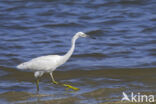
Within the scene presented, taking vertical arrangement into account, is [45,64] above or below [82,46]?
above

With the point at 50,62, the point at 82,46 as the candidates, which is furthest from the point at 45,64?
the point at 82,46

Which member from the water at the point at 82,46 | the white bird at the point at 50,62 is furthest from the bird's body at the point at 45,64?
the water at the point at 82,46

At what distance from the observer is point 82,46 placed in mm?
12141

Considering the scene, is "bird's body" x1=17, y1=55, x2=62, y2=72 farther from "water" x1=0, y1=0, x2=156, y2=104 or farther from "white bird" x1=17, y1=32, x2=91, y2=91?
"water" x1=0, y1=0, x2=156, y2=104

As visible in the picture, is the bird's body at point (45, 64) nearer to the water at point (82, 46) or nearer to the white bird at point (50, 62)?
the white bird at point (50, 62)

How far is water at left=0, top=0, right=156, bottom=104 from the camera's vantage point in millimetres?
8133

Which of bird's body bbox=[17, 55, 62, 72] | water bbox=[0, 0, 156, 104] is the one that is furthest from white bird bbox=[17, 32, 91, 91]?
water bbox=[0, 0, 156, 104]

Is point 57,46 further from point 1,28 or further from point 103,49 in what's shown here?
point 1,28

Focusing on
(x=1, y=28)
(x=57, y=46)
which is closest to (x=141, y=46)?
(x=57, y=46)

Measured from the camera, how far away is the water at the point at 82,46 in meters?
8.13

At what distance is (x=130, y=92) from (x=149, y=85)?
779 millimetres

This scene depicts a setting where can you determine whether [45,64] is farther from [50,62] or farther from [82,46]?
[82,46]

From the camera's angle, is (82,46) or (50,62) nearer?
(50,62)

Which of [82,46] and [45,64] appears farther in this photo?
[82,46]
